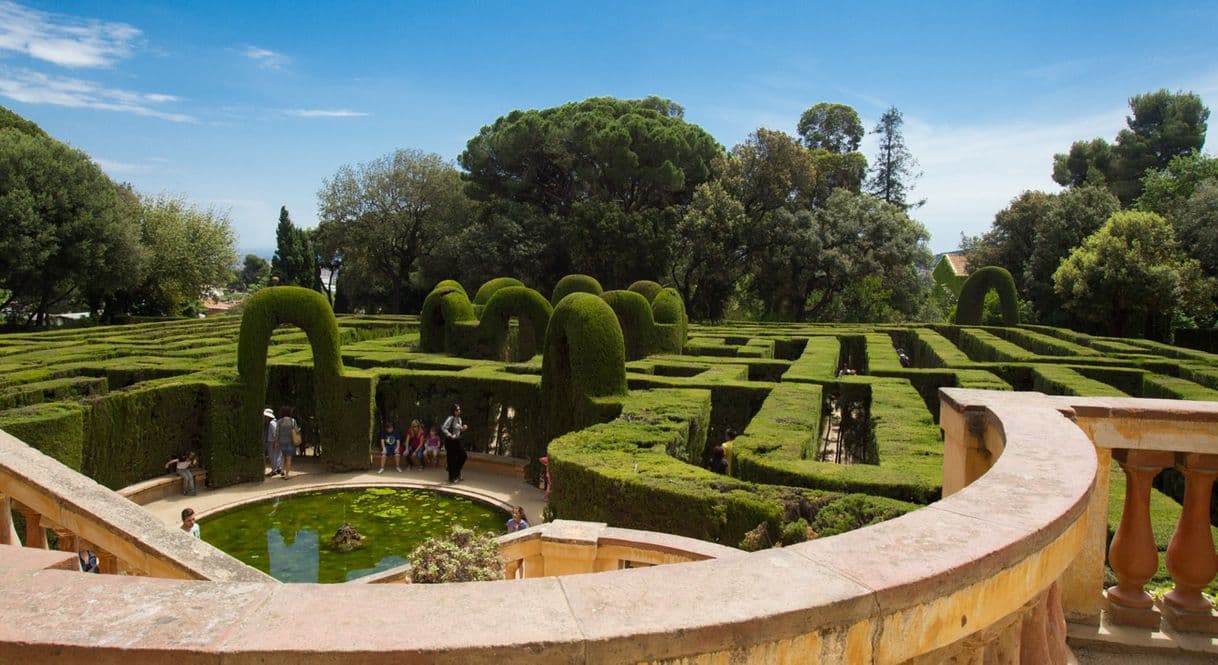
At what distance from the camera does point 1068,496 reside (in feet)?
7.16

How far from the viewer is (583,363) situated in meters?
12.4

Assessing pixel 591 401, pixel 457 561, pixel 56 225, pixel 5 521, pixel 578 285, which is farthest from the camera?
pixel 56 225

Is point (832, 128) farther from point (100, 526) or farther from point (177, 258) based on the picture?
point (100, 526)

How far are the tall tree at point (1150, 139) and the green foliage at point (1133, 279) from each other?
18683mm

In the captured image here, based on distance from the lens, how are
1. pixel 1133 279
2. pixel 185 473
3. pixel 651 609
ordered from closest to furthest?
pixel 651 609 → pixel 185 473 → pixel 1133 279

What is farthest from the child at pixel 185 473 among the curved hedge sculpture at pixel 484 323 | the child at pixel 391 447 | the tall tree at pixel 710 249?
the tall tree at pixel 710 249

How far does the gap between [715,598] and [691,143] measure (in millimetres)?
42277

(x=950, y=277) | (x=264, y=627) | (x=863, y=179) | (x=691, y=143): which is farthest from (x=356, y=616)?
(x=950, y=277)

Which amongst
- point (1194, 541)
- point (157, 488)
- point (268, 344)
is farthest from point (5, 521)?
point (268, 344)

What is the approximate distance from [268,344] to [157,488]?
310 cm

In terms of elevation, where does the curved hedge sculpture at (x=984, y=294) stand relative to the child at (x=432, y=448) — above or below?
above

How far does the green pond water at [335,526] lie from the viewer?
10102 millimetres

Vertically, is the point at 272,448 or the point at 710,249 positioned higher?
the point at 710,249

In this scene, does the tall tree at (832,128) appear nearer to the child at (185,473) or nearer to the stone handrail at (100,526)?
the child at (185,473)
